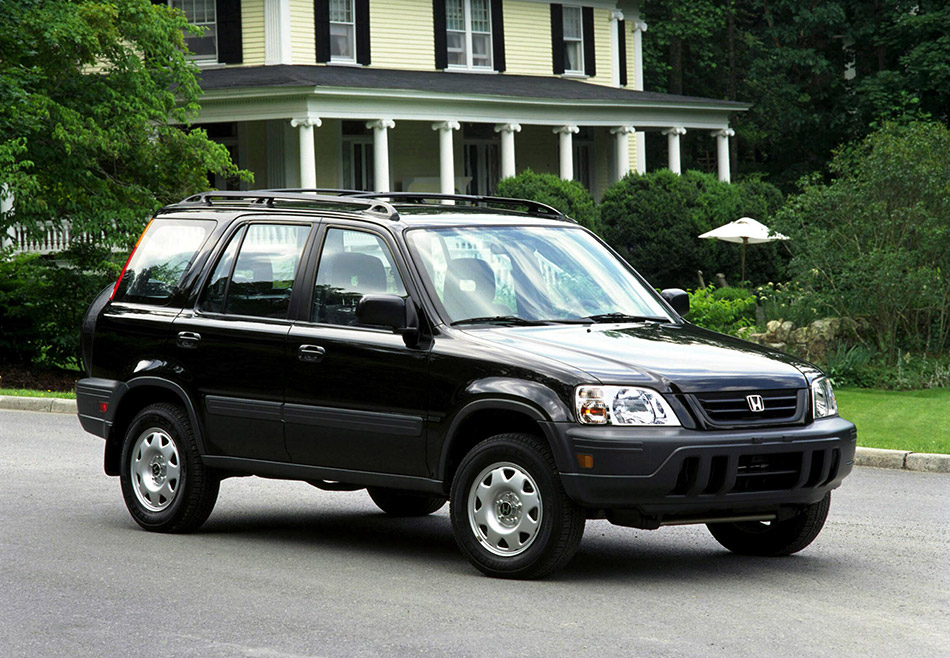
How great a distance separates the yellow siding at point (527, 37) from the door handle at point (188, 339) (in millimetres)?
32841

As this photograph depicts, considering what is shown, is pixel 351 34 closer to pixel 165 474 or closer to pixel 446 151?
pixel 446 151

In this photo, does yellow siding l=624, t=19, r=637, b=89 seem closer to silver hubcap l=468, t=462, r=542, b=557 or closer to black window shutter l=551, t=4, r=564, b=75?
black window shutter l=551, t=4, r=564, b=75

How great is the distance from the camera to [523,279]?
8539 mm

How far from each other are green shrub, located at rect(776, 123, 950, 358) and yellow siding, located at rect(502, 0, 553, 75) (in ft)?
72.0

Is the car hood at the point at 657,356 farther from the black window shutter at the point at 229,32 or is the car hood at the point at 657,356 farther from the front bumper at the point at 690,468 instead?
the black window shutter at the point at 229,32

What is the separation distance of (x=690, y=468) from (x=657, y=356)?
0.69 m

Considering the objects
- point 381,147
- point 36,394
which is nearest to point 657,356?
point 36,394

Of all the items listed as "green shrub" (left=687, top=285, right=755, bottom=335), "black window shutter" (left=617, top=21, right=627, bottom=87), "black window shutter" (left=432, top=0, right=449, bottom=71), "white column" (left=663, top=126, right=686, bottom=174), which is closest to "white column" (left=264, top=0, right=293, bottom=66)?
"black window shutter" (left=432, top=0, right=449, bottom=71)

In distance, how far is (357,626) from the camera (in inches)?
263

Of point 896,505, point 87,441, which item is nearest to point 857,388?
point 896,505

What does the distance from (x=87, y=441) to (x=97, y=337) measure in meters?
5.01

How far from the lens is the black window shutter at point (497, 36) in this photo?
40594 millimetres

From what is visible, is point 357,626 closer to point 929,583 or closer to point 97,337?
point 929,583

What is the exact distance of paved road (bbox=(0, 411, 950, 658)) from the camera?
251 inches
